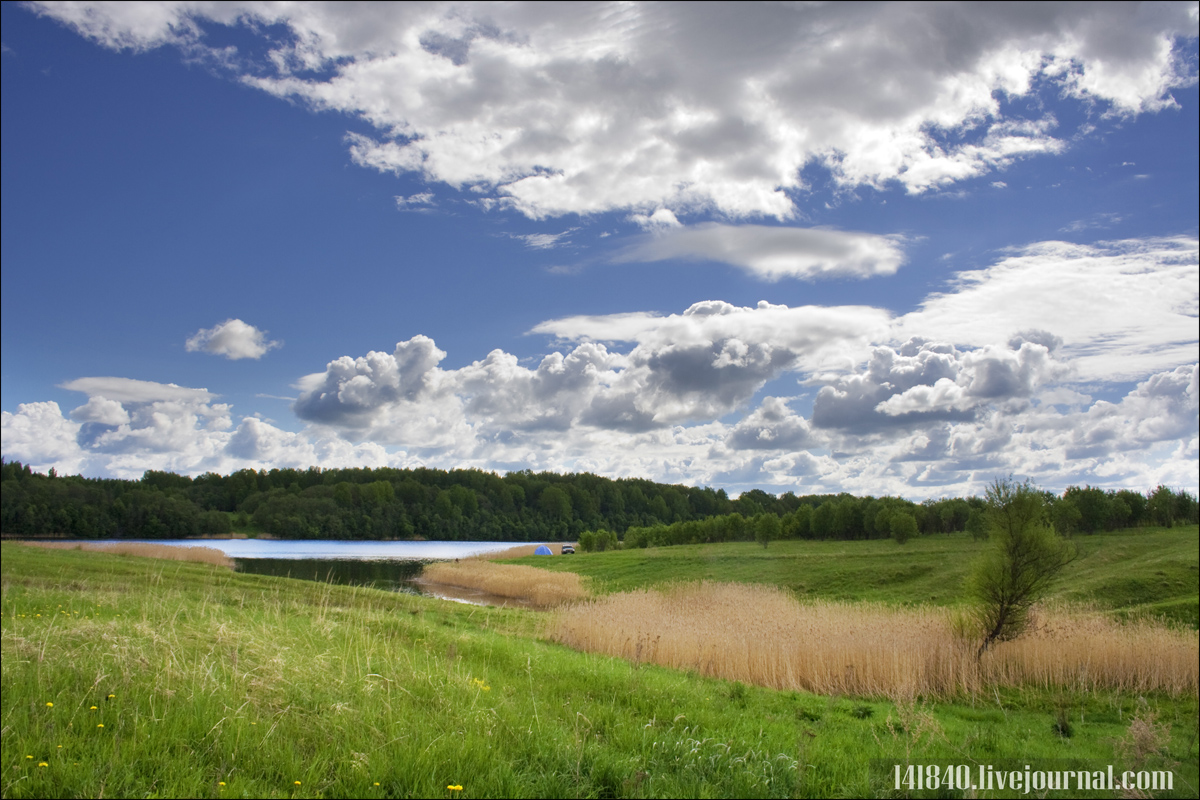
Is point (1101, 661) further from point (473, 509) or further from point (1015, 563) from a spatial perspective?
point (473, 509)

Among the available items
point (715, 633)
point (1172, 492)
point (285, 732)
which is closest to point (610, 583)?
point (715, 633)

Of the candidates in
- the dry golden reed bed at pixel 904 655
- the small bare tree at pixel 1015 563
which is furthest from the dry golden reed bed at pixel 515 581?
the small bare tree at pixel 1015 563

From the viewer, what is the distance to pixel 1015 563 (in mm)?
14906

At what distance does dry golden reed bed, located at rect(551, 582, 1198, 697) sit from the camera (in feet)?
42.7

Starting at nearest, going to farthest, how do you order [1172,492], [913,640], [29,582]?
[913,640] < [29,582] < [1172,492]

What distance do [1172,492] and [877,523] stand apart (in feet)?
84.7

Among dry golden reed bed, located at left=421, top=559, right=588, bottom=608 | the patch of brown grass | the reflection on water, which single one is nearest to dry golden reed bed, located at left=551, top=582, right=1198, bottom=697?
the patch of brown grass

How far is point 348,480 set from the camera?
450ft

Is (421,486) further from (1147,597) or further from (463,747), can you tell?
(463,747)

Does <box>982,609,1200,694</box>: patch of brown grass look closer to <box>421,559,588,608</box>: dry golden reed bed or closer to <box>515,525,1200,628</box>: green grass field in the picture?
<box>515,525,1200,628</box>: green grass field

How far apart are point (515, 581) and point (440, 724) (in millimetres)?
34352

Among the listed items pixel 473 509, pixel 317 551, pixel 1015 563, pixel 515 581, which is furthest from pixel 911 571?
pixel 473 509

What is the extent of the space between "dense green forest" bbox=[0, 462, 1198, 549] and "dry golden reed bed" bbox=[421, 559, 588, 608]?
22638 mm

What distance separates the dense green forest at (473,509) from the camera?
5528 centimetres
